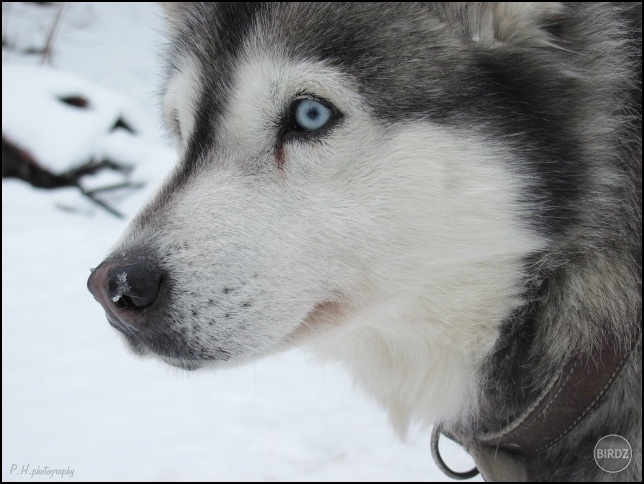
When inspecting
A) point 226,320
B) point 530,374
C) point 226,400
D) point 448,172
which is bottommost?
point 226,400

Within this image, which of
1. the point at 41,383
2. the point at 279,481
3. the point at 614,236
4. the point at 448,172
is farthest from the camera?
the point at 41,383

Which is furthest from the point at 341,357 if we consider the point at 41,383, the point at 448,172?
the point at 41,383

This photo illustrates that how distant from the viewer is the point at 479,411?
1760 mm

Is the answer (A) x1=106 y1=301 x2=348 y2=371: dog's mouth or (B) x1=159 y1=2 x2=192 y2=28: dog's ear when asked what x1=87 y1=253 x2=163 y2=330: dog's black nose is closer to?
(A) x1=106 y1=301 x2=348 y2=371: dog's mouth

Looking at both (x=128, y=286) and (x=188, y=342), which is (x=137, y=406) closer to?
(x=188, y=342)

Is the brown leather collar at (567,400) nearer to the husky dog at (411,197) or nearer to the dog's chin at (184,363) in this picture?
the husky dog at (411,197)

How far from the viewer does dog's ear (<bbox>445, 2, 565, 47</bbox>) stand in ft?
4.99

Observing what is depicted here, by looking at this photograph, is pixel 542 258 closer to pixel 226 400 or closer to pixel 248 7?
pixel 248 7

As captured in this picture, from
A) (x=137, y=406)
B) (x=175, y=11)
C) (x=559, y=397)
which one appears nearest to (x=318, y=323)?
(x=559, y=397)

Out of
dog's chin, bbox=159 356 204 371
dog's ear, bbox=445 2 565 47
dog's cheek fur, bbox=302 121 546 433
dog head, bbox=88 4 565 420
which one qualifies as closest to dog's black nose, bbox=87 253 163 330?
dog head, bbox=88 4 565 420

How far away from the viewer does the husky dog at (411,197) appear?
1.51 meters

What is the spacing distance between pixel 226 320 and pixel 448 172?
2.04 ft

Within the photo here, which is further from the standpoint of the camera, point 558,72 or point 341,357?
point 341,357

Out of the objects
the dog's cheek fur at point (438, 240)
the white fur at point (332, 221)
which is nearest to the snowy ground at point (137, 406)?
the white fur at point (332, 221)
